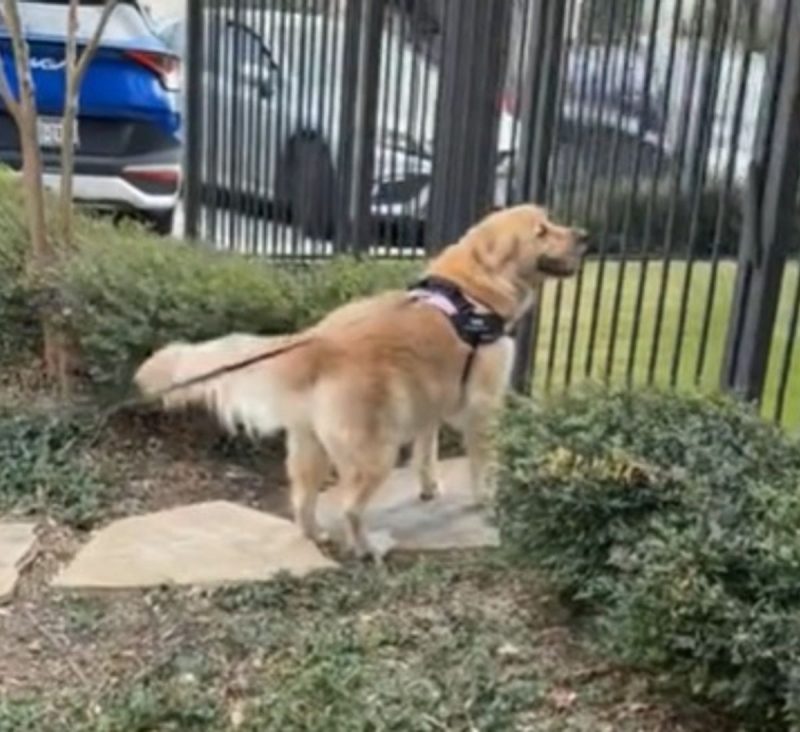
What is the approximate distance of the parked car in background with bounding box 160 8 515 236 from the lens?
6.69 metres

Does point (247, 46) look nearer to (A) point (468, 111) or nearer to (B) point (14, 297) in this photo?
(A) point (468, 111)

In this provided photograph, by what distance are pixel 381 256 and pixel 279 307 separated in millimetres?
1561

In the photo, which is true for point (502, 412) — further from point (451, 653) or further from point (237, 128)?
point (237, 128)

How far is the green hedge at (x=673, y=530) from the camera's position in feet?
9.07

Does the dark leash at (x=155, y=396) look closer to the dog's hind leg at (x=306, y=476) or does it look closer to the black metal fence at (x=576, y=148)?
the dog's hind leg at (x=306, y=476)

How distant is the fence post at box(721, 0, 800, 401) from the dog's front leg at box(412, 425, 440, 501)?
0.97 m

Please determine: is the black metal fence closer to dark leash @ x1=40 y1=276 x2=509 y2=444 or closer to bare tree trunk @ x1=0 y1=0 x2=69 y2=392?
dark leash @ x1=40 y1=276 x2=509 y2=444

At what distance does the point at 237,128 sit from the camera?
7570mm

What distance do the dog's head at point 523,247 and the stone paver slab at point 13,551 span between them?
1.58 metres

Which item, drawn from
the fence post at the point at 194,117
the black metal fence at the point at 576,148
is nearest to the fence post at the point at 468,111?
the black metal fence at the point at 576,148

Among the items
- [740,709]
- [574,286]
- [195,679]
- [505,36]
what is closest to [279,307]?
[574,286]

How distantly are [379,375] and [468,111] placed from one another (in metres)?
2.18

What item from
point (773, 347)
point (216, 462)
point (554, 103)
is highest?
point (554, 103)

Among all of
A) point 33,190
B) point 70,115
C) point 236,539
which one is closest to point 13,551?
point 236,539
